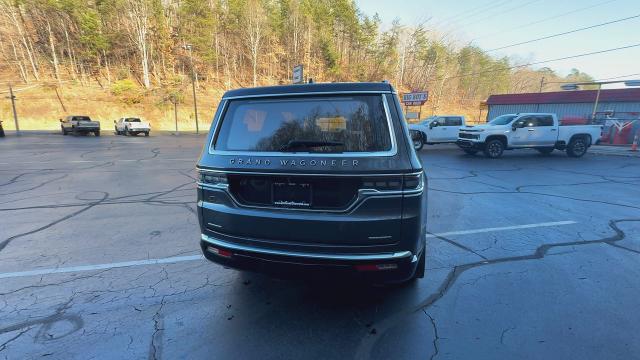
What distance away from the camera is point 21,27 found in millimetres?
51812

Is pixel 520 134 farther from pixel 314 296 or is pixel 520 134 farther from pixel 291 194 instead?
pixel 291 194

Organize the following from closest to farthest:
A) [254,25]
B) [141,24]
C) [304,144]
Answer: [304,144]
[141,24]
[254,25]

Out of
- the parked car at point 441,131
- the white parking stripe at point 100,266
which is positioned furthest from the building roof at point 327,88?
the parked car at point 441,131

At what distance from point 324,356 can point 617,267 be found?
3.66 m

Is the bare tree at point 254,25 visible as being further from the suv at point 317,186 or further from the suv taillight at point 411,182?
the suv taillight at point 411,182

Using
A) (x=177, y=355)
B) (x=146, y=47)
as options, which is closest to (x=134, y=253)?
(x=177, y=355)

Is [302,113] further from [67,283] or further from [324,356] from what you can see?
[67,283]

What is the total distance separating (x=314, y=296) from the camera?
3.10 meters

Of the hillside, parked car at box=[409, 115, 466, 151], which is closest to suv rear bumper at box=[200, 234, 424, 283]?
parked car at box=[409, 115, 466, 151]

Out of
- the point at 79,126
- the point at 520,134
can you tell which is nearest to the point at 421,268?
the point at 520,134

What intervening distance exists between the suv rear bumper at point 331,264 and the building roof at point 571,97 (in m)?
32.5

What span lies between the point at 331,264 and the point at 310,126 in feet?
3.46

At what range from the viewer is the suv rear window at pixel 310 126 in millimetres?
2410

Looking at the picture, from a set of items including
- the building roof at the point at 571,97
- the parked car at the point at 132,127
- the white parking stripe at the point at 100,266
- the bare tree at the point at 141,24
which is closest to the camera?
the white parking stripe at the point at 100,266
